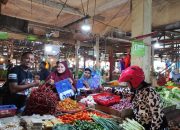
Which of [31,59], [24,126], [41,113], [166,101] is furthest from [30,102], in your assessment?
[166,101]

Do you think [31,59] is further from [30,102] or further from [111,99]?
[111,99]

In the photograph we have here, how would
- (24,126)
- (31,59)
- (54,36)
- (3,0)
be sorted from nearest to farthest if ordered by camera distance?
(24,126) → (31,59) → (3,0) → (54,36)

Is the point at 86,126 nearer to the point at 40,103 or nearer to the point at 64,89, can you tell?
the point at 40,103

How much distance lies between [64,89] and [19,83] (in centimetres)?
107

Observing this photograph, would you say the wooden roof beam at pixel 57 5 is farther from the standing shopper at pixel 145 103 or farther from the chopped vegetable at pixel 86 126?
the chopped vegetable at pixel 86 126

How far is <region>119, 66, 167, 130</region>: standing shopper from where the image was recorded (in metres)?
3.06

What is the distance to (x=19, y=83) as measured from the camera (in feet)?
13.1

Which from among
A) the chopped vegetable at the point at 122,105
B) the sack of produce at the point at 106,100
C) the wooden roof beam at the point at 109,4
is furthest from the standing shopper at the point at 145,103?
the wooden roof beam at the point at 109,4

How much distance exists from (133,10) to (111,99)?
3.09 metres

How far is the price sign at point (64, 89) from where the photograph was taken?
14.8ft

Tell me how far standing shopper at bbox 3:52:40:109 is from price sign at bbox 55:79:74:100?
2.15 ft

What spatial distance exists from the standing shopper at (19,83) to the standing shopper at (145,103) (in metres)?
1.98

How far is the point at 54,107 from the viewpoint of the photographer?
11.7ft

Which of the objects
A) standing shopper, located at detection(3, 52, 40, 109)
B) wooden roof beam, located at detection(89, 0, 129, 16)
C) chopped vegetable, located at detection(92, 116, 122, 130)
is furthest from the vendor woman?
wooden roof beam, located at detection(89, 0, 129, 16)
